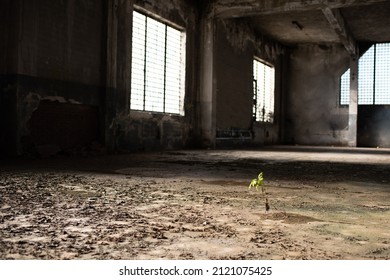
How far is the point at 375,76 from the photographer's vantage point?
17.4 m

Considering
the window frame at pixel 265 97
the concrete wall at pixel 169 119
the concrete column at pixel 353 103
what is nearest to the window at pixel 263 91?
the window frame at pixel 265 97

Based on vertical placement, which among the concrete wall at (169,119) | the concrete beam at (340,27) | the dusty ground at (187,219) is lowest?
the dusty ground at (187,219)

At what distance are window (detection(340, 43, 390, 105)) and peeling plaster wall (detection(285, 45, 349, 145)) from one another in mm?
805

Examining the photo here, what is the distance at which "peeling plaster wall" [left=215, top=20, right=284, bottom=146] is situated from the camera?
13.2 metres

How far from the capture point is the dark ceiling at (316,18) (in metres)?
11.7

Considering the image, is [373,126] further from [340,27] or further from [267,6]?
[267,6]

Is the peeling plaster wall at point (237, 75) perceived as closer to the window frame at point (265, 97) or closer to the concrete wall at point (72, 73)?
the window frame at point (265, 97)

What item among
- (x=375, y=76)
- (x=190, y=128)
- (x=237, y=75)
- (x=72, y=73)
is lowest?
(x=190, y=128)

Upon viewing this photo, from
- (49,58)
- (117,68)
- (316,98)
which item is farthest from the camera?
(316,98)

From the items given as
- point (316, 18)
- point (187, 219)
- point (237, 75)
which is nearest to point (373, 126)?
point (316, 18)

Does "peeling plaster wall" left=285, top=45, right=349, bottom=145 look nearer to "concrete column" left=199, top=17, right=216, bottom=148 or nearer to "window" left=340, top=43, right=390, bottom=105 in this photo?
"window" left=340, top=43, right=390, bottom=105

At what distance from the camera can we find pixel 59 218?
246 cm

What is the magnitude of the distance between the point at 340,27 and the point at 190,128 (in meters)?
6.20

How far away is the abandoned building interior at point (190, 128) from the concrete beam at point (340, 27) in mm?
112
